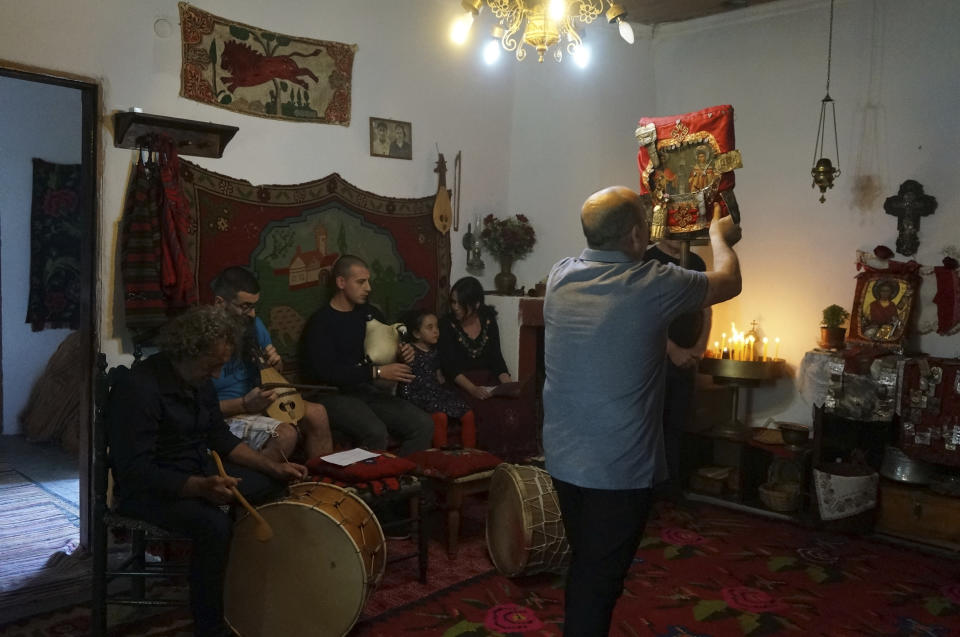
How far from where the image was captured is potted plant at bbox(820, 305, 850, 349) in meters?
5.12

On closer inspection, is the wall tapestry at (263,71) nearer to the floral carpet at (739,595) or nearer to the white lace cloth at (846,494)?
the floral carpet at (739,595)

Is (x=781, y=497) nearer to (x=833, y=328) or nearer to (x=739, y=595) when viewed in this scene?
(x=833, y=328)

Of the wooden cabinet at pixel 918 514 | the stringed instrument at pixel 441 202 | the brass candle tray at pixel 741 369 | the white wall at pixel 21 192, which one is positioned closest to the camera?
the wooden cabinet at pixel 918 514

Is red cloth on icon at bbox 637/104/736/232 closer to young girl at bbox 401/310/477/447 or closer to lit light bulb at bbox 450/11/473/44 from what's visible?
lit light bulb at bbox 450/11/473/44

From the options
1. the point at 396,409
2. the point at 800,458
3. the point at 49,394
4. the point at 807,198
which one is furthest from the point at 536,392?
the point at 49,394

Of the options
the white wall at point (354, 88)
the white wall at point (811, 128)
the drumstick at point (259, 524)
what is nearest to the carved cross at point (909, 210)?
the white wall at point (811, 128)

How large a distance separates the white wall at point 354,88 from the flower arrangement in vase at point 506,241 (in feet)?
0.69

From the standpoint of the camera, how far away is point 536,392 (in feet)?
19.2

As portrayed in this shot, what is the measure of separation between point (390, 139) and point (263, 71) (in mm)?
1029

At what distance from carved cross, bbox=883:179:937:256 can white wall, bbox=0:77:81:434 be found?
6.36 meters

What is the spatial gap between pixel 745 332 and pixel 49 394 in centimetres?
557

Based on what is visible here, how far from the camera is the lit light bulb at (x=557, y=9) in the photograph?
158 inches

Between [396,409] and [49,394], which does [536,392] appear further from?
[49,394]

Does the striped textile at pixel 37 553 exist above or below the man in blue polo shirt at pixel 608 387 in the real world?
below
